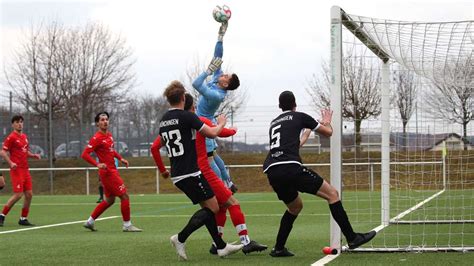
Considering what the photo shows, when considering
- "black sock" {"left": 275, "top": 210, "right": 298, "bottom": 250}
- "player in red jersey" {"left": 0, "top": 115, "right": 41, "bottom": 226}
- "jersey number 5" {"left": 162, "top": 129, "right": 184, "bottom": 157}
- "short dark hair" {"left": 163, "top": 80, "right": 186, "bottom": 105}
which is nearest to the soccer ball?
"short dark hair" {"left": 163, "top": 80, "right": 186, "bottom": 105}

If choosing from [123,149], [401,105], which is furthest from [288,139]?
[123,149]

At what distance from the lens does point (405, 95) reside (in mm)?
14609

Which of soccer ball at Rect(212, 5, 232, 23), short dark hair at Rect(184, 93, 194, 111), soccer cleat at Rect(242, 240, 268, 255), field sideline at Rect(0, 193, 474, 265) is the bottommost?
field sideline at Rect(0, 193, 474, 265)

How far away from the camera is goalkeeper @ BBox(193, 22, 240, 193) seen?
376 inches

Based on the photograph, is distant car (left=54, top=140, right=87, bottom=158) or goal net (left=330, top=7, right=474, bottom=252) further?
distant car (left=54, top=140, right=87, bottom=158)

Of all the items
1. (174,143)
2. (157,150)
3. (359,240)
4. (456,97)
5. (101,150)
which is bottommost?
(359,240)

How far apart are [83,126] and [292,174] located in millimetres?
34258

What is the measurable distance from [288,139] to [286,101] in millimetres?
499

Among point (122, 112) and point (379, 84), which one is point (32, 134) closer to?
point (122, 112)

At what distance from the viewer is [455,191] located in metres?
20.1

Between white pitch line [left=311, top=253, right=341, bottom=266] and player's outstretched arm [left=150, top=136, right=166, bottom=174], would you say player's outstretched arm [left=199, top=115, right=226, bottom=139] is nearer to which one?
player's outstretched arm [left=150, top=136, right=166, bottom=174]

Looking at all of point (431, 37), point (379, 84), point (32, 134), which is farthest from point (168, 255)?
point (32, 134)

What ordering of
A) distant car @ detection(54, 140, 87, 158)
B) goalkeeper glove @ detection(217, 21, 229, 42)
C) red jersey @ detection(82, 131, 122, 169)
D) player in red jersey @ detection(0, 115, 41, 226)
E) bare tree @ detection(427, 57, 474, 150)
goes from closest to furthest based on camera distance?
goalkeeper glove @ detection(217, 21, 229, 42)
bare tree @ detection(427, 57, 474, 150)
red jersey @ detection(82, 131, 122, 169)
player in red jersey @ detection(0, 115, 41, 226)
distant car @ detection(54, 140, 87, 158)

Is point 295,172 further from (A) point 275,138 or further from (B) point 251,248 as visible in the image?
(B) point 251,248
